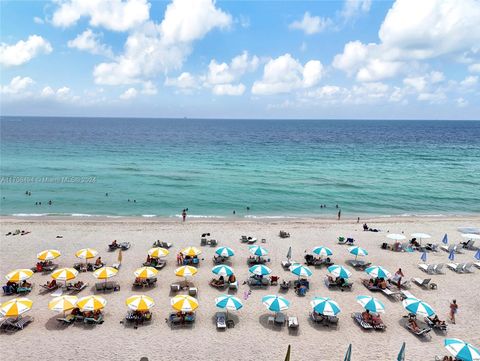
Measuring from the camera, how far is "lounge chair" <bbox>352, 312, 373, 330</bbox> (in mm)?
14906

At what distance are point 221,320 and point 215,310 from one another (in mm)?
1350

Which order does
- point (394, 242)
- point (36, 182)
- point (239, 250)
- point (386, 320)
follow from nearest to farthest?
point (386, 320) → point (239, 250) → point (394, 242) → point (36, 182)

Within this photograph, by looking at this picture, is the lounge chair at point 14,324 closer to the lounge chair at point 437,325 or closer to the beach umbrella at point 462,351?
the beach umbrella at point 462,351

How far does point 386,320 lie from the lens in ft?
52.0

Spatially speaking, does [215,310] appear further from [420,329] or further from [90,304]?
[420,329]

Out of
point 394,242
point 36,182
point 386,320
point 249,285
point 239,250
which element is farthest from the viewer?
point 36,182

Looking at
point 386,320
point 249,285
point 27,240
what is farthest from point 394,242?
point 27,240

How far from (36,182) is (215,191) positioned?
27.0m

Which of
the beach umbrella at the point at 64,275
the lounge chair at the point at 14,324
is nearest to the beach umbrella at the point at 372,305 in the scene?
the beach umbrella at the point at 64,275

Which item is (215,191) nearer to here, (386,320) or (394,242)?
(394,242)

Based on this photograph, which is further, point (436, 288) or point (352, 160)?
point (352, 160)

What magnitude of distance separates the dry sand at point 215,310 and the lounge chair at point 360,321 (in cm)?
24

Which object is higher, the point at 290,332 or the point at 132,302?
the point at 132,302

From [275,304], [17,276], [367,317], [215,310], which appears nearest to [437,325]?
[367,317]
